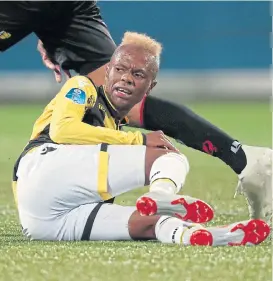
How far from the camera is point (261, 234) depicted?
3.77 metres

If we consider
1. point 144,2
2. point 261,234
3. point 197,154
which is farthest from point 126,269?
point 144,2

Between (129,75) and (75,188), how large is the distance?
60cm

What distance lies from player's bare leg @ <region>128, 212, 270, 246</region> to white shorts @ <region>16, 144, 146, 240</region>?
0.62 feet

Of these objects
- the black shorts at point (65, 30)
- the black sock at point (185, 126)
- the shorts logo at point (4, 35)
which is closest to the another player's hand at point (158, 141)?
the black sock at point (185, 126)

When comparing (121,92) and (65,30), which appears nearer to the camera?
(121,92)

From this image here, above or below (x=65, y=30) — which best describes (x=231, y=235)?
below

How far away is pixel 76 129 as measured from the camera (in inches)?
162

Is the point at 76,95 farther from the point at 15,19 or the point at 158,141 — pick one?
the point at 15,19

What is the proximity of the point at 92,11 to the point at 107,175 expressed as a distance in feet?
5.48

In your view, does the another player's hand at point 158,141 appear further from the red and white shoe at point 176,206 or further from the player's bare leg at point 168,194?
the red and white shoe at point 176,206

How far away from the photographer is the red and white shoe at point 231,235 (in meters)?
3.77

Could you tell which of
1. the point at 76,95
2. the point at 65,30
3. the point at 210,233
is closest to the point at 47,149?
the point at 76,95

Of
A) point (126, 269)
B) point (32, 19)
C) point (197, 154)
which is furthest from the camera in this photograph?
→ point (197, 154)

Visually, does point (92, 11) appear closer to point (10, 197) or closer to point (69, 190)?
point (10, 197)
